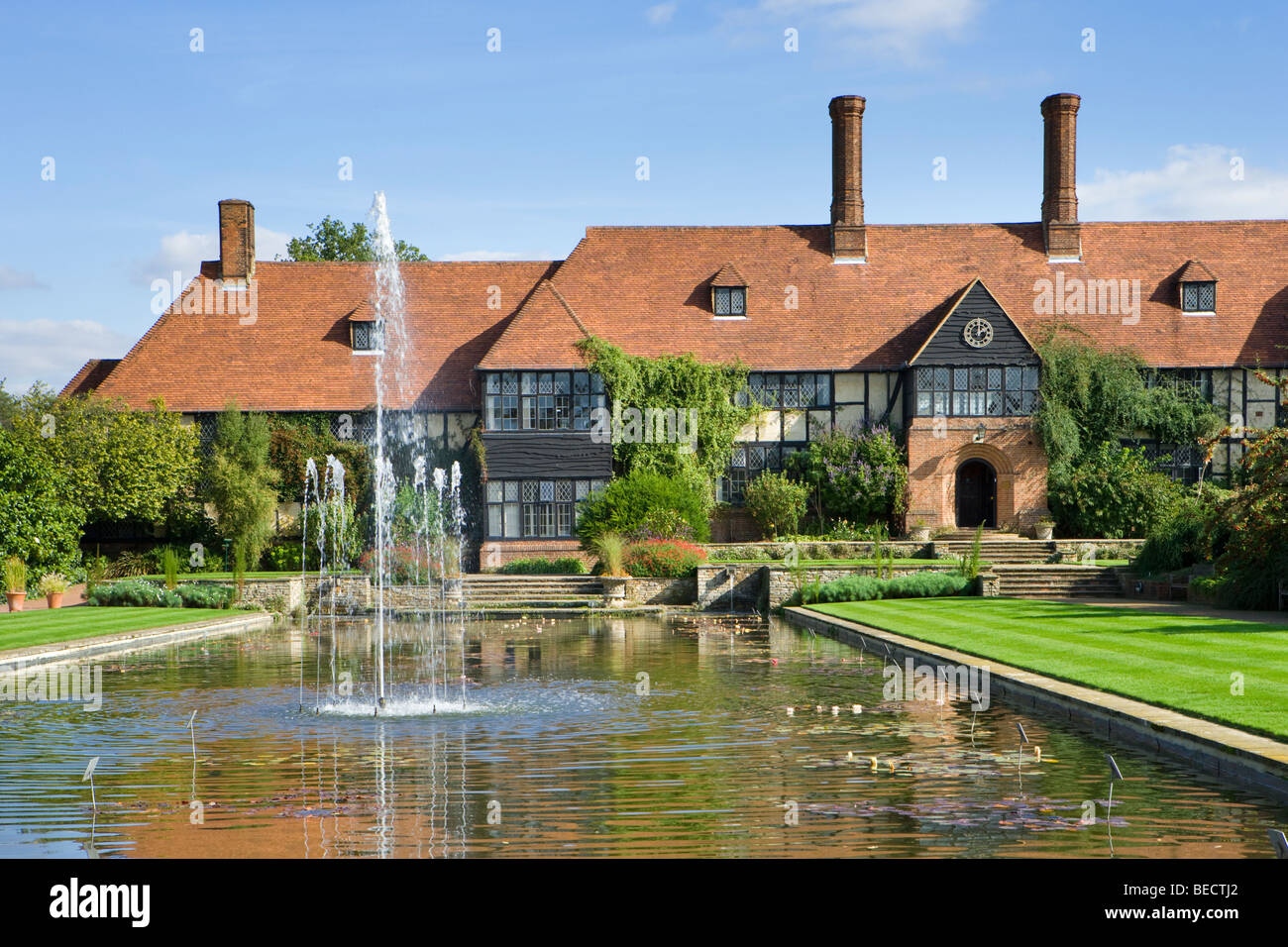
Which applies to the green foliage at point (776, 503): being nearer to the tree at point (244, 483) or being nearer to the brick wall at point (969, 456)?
the brick wall at point (969, 456)

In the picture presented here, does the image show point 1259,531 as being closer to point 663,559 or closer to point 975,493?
point 663,559

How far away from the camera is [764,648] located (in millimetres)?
20125

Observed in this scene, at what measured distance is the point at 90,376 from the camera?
43.4 m

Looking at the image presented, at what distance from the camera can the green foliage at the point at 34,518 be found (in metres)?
26.4

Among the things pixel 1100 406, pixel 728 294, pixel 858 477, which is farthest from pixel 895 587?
pixel 728 294

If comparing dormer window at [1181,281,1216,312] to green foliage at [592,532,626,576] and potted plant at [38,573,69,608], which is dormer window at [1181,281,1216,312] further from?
potted plant at [38,573,69,608]

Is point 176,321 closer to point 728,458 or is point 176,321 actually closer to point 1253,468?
point 728,458

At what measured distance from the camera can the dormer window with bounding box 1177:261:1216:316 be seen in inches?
1567

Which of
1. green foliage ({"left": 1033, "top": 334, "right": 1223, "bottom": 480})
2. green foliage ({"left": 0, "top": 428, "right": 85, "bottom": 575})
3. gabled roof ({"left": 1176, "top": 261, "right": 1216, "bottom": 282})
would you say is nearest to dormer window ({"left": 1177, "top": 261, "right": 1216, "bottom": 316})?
gabled roof ({"left": 1176, "top": 261, "right": 1216, "bottom": 282})

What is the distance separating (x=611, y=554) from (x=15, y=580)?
44.3 ft

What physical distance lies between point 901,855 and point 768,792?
1.99 meters

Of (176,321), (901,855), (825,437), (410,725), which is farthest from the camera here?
(176,321)
